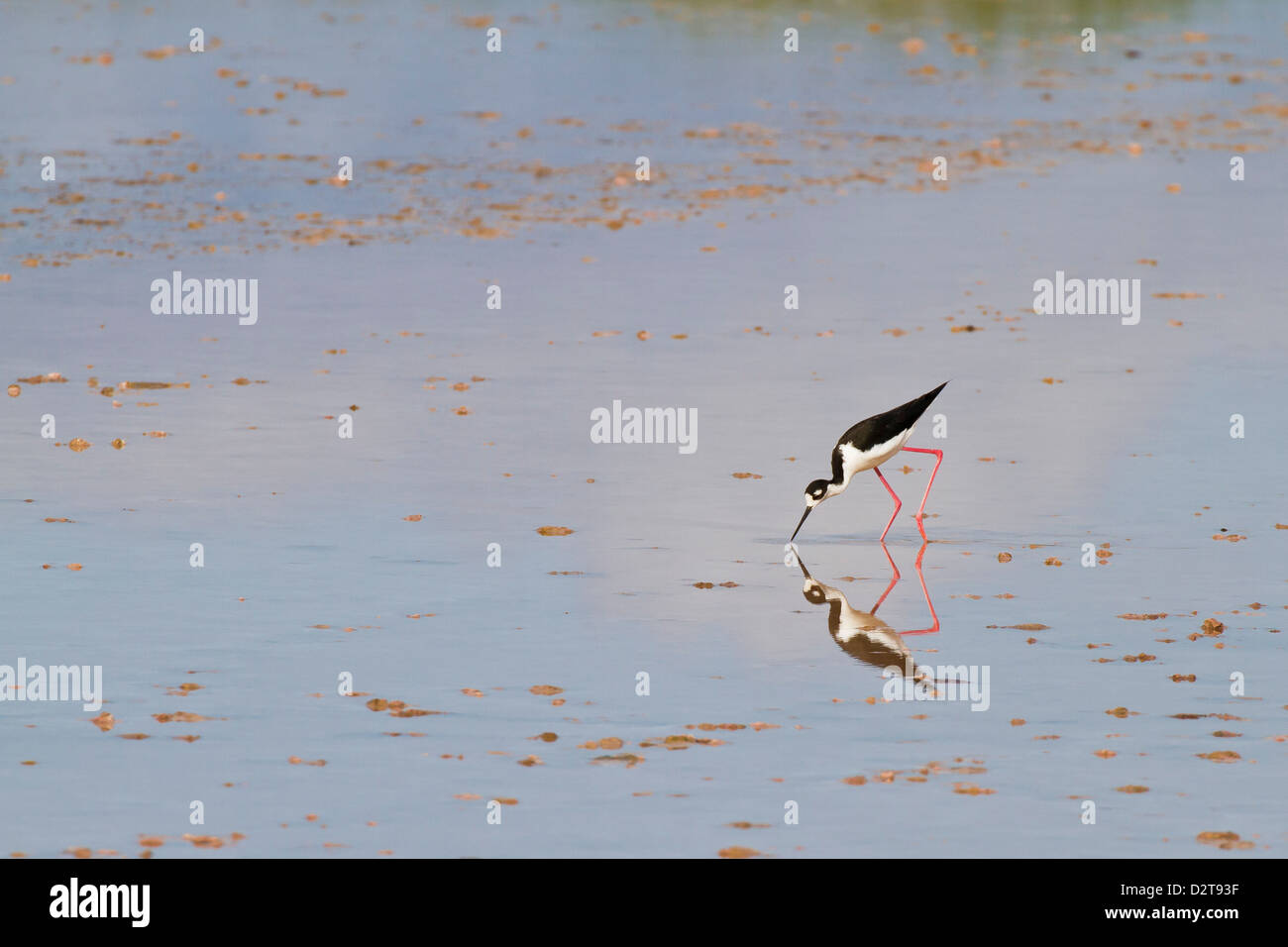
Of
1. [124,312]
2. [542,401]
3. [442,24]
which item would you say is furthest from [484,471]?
[442,24]

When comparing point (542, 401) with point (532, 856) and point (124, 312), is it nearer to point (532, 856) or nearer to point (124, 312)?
point (124, 312)

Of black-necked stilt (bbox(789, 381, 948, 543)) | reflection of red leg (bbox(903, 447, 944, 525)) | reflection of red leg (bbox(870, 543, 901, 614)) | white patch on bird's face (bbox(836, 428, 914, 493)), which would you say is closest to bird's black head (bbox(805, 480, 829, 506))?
black-necked stilt (bbox(789, 381, 948, 543))

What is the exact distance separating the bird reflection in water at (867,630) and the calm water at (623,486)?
0.07m

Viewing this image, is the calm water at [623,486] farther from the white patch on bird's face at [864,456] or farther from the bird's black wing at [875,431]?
the bird's black wing at [875,431]

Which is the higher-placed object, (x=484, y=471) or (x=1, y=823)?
(x=484, y=471)

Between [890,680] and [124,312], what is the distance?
1121 cm

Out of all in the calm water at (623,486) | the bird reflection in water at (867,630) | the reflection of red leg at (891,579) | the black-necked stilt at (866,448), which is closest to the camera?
the calm water at (623,486)

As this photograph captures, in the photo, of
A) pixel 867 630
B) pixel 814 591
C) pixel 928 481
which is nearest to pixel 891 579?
pixel 814 591

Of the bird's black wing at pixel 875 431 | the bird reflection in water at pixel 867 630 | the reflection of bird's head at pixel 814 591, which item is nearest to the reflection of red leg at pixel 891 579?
the bird reflection in water at pixel 867 630

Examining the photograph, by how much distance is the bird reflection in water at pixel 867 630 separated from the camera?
11.7 m

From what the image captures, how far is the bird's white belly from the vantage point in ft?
46.8

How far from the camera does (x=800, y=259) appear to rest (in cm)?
2406

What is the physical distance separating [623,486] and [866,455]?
1.75 metres

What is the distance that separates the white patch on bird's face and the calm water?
1.52 feet
